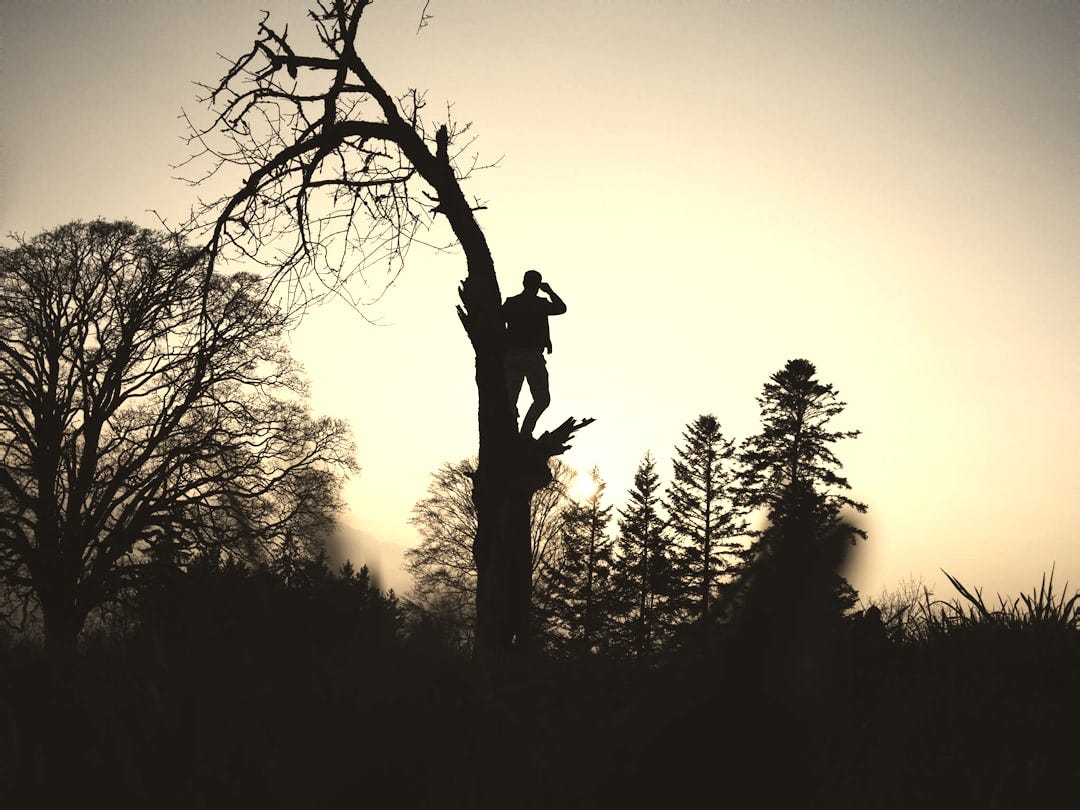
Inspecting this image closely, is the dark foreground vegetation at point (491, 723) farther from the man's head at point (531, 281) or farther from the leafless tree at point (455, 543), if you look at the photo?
the leafless tree at point (455, 543)

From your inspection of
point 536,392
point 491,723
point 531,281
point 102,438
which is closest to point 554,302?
point 531,281

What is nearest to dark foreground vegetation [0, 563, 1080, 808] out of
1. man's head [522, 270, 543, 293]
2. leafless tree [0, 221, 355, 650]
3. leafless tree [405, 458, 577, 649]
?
man's head [522, 270, 543, 293]

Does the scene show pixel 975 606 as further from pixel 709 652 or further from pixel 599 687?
pixel 709 652

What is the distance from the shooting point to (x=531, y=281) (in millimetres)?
7773

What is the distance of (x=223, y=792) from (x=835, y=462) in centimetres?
3457

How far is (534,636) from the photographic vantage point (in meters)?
7.05

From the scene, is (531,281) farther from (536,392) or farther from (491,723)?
(491,723)

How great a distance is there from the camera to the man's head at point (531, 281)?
25.5 feet

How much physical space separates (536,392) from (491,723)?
4.82m

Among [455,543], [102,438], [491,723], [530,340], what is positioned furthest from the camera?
[455,543]

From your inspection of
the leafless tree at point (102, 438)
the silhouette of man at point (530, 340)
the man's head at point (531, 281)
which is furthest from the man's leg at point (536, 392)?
the leafless tree at point (102, 438)

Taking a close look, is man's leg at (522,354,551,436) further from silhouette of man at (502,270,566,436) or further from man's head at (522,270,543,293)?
man's head at (522,270,543,293)

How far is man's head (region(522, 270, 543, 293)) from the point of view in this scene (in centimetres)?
777

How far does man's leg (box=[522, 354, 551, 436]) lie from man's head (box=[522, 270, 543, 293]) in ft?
2.17
